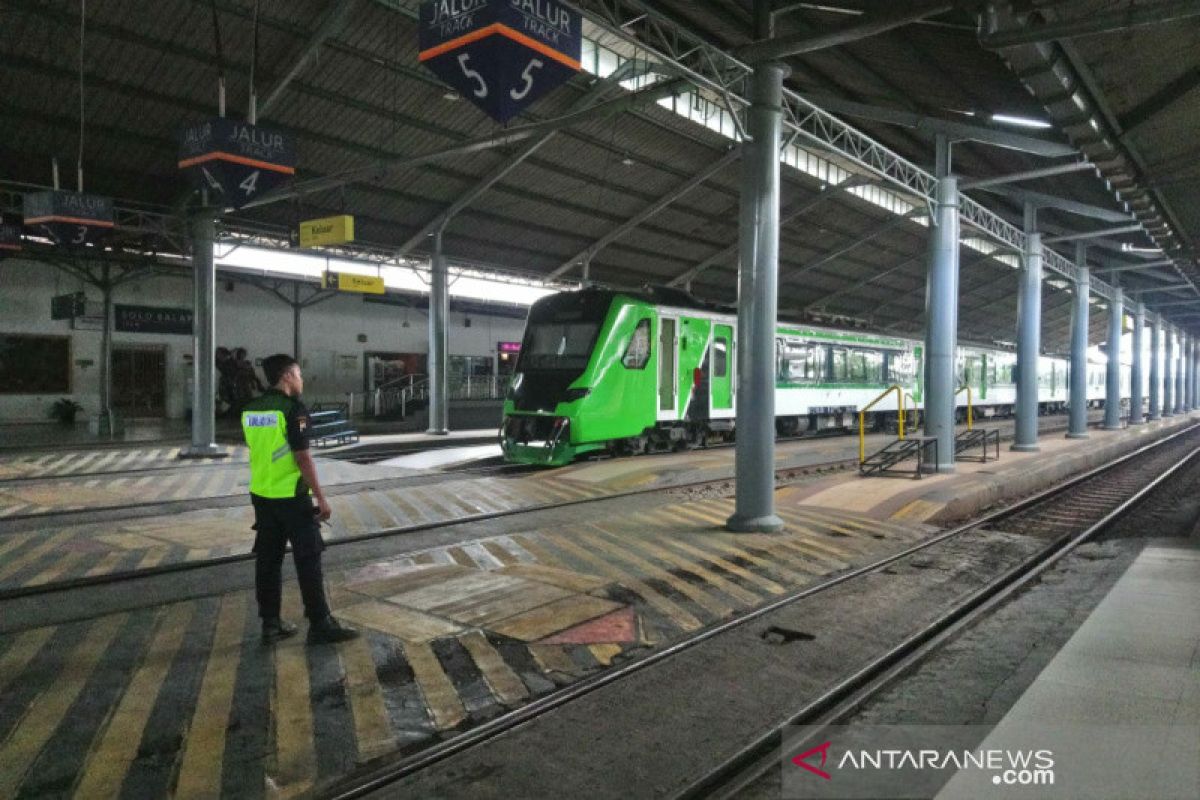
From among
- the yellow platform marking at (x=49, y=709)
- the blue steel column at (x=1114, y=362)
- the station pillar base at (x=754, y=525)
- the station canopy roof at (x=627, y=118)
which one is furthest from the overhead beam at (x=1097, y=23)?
the blue steel column at (x=1114, y=362)

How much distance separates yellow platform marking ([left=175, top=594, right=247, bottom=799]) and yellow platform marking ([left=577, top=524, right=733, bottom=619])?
3161mm

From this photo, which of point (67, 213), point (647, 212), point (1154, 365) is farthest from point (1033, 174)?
point (1154, 365)

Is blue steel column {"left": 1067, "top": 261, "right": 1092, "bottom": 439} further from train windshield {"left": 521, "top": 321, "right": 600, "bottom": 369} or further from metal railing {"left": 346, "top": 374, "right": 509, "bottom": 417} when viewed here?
metal railing {"left": 346, "top": 374, "right": 509, "bottom": 417}

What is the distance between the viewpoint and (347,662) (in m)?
4.58

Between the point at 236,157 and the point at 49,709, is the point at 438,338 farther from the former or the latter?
the point at 49,709

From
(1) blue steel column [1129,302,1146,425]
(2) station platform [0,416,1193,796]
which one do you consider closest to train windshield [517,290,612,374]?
(2) station platform [0,416,1193,796]

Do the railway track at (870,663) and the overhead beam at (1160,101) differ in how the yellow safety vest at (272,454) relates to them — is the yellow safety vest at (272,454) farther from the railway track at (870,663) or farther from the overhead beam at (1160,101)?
the overhead beam at (1160,101)

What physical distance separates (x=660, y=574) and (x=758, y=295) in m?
3.43

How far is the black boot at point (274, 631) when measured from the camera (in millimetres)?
4895

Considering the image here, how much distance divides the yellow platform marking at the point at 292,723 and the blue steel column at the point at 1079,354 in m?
23.1

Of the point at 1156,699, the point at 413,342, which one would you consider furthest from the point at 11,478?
the point at 413,342

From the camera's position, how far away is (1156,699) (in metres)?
3.89

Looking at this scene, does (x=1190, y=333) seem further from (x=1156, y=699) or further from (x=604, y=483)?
(x=1156, y=699)

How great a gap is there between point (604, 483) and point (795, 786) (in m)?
8.53
